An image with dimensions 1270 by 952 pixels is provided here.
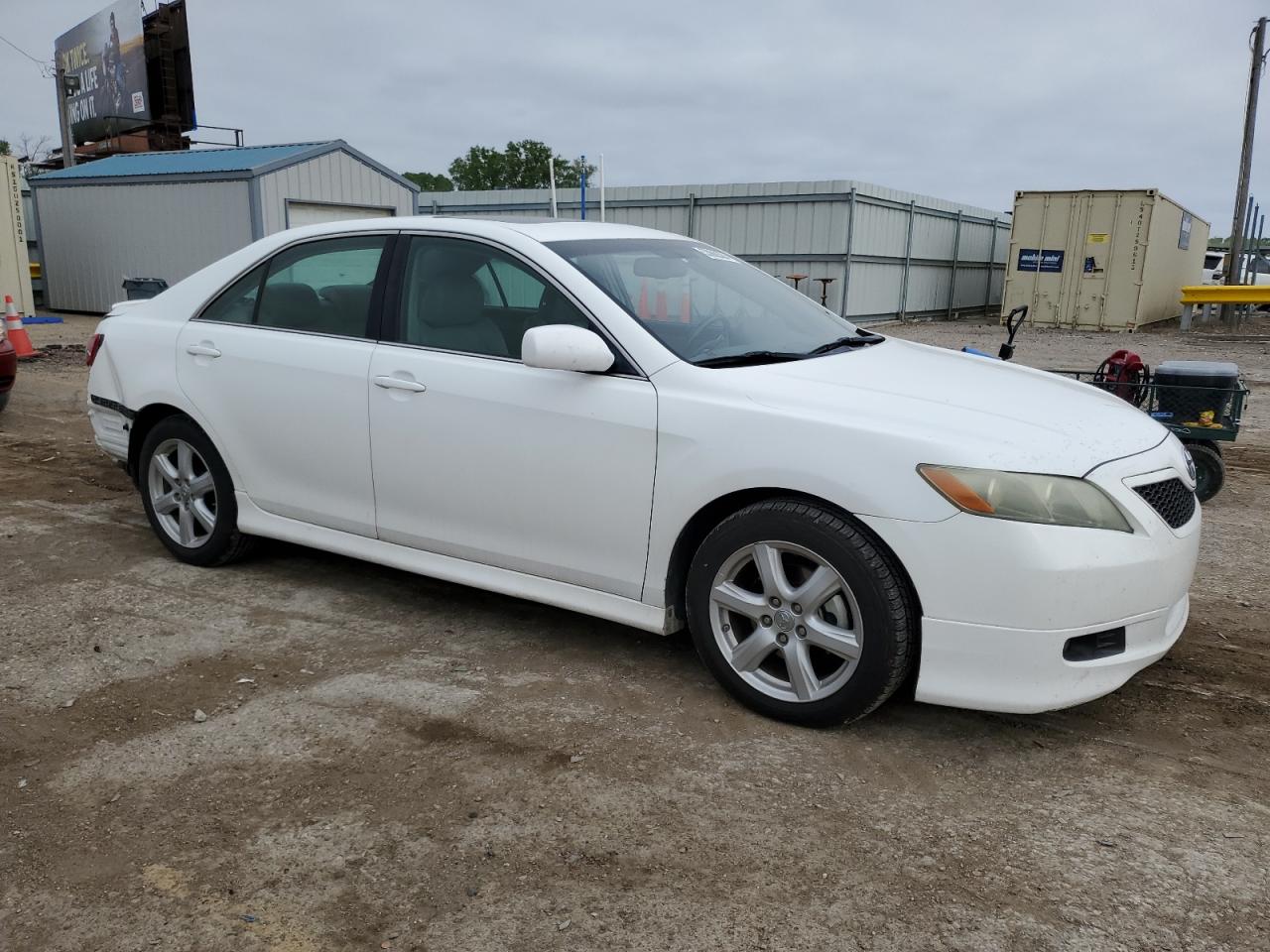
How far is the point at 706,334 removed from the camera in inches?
149

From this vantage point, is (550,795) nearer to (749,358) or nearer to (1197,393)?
(749,358)

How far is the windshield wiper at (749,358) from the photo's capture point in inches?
141

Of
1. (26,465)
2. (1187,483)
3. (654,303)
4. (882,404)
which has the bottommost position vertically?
(26,465)

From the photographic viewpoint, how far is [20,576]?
4.78 m

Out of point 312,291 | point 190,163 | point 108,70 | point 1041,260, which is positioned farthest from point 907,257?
point 108,70

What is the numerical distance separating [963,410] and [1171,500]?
0.75 m

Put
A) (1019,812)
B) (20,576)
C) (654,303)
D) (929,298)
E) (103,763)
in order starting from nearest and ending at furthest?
(1019,812) → (103,763) → (654,303) → (20,576) → (929,298)

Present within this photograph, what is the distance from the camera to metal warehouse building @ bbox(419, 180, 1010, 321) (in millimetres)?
21781

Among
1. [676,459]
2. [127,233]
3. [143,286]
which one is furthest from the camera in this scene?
[127,233]

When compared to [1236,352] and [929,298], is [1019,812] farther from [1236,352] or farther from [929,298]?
[929,298]

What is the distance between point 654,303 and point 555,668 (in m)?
1.39

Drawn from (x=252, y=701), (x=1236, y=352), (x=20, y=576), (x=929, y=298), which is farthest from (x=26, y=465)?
(x=929, y=298)

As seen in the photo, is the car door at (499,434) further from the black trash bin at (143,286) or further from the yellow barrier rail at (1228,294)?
the yellow barrier rail at (1228,294)

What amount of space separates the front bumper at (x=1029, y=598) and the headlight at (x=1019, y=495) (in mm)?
31
